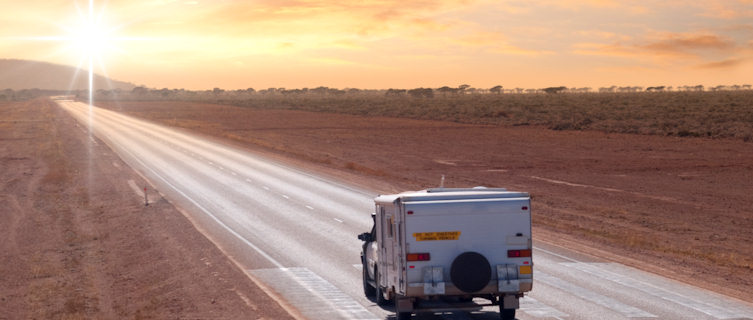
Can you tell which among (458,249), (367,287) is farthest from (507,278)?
(367,287)

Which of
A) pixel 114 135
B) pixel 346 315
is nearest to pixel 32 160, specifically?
pixel 114 135

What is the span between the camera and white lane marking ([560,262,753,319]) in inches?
615

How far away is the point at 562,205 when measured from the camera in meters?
34.1

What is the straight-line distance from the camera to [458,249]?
13.6 metres

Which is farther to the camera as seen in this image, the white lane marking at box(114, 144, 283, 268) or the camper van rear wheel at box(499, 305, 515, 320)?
the white lane marking at box(114, 144, 283, 268)

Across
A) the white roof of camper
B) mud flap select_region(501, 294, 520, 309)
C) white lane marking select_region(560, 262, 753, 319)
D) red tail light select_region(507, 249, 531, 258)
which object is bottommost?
white lane marking select_region(560, 262, 753, 319)

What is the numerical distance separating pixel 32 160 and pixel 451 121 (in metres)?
56.4

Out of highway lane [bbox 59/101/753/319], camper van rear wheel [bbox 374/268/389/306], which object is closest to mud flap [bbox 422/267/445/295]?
highway lane [bbox 59/101/753/319]

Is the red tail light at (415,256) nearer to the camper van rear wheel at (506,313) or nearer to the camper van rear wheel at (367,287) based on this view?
the camper van rear wheel at (506,313)

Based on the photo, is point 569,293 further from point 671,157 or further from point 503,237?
point 671,157

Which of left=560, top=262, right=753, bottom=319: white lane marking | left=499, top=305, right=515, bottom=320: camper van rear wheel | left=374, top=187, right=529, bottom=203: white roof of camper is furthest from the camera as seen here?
left=560, top=262, right=753, bottom=319: white lane marking

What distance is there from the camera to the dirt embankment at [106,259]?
58.8 feet

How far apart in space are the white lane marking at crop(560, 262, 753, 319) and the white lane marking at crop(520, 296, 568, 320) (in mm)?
2706

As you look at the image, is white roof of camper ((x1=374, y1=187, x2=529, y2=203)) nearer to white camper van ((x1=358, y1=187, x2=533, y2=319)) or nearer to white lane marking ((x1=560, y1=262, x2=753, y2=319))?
white camper van ((x1=358, y1=187, x2=533, y2=319))
